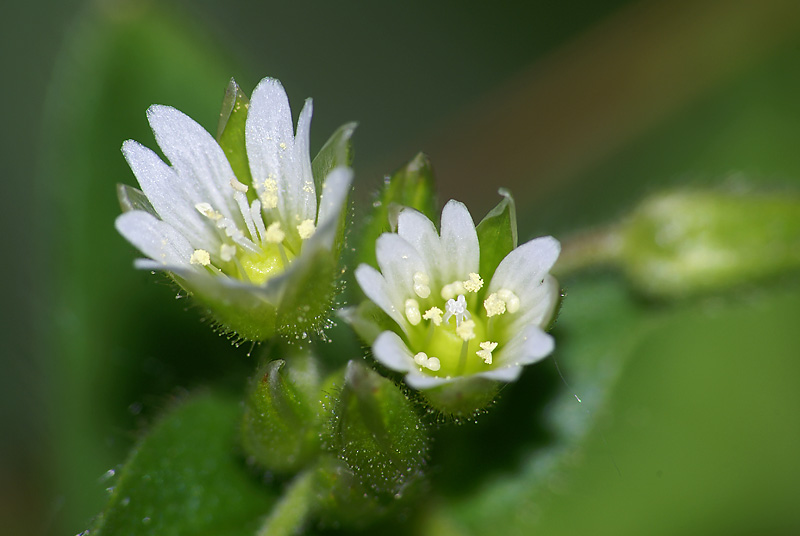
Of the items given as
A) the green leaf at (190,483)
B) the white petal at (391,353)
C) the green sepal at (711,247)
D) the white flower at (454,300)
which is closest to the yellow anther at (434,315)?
the white flower at (454,300)

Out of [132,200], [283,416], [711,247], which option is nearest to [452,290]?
[283,416]

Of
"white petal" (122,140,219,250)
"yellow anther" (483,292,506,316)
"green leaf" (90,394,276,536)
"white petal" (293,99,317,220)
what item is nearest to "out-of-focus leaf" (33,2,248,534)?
"green leaf" (90,394,276,536)

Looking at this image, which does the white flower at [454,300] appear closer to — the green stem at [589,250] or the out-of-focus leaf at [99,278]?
the green stem at [589,250]

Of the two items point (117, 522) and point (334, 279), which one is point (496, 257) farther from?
point (117, 522)

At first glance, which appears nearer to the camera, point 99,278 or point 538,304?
point 538,304

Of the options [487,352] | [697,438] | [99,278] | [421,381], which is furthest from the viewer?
[697,438]

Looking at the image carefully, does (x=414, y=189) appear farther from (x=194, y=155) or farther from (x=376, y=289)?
(x=194, y=155)
